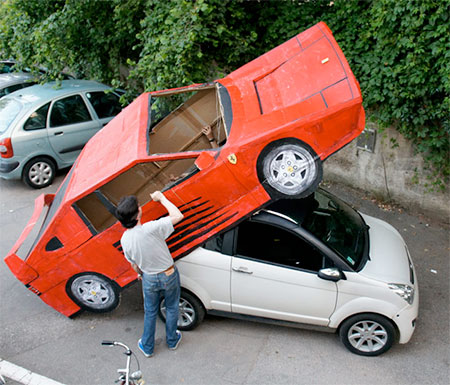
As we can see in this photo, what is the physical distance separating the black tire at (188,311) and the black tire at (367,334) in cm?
149

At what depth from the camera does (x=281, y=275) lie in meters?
4.19

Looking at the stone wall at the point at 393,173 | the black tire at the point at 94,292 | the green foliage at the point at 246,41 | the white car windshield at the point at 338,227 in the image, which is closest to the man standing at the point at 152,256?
the black tire at the point at 94,292

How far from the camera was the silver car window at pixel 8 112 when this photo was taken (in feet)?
25.8

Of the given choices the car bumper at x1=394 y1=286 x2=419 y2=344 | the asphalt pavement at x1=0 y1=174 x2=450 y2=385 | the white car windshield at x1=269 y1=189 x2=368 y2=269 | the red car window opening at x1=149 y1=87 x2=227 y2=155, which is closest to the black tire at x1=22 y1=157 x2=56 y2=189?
the asphalt pavement at x1=0 y1=174 x2=450 y2=385

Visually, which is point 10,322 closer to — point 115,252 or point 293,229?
point 115,252

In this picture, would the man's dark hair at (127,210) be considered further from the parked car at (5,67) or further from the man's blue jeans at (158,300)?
the parked car at (5,67)

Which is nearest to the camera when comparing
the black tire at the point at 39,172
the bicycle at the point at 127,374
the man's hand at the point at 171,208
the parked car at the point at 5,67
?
the bicycle at the point at 127,374

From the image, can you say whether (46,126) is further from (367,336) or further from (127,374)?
(367,336)

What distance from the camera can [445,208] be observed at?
641 cm

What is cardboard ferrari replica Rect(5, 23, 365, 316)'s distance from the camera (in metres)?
4.15

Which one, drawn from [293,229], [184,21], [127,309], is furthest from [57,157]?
[293,229]

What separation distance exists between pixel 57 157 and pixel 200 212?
197 inches

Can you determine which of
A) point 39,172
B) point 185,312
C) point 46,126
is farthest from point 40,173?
point 185,312

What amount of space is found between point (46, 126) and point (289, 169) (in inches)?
219
